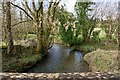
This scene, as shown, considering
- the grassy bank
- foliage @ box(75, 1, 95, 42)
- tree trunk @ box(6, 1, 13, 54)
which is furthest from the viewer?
foliage @ box(75, 1, 95, 42)

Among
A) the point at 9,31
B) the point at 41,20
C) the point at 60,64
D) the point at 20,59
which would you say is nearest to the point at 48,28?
the point at 41,20

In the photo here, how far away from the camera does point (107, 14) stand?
260 inches

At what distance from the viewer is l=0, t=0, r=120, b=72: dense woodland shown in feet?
15.8

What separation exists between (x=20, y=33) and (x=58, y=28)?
161cm

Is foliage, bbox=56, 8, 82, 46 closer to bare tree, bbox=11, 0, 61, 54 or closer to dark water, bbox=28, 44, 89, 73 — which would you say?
bare tree, bbox=11, 0, 61, 54

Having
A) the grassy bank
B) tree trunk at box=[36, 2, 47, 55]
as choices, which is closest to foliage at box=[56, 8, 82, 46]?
tree trunk at box=[36, 2, 47, 55]

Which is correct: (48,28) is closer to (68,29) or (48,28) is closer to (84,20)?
(68,29)

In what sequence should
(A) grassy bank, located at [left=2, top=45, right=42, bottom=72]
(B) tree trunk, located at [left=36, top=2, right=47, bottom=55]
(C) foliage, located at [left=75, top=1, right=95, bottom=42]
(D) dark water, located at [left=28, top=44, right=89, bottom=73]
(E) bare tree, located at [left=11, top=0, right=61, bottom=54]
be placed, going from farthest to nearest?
(C) foliage, located at [left=75, top=1, right=95, bottom=42] < (B) tree trunk, located at [left=36, top=2, right=47, bottom=55] < (E) bare tree, located at [left=11, top=0, right=61, bottom=54] < (D) dark water, located at [left=28, top=44, right=89, bottom=73] < (A) grassy bank, located at [left=2, top=45, right=42, bottom=72]

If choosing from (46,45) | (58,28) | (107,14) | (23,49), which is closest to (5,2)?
(23,49)

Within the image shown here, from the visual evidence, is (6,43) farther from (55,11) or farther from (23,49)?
(55,11)

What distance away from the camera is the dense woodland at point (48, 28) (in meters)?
4.80

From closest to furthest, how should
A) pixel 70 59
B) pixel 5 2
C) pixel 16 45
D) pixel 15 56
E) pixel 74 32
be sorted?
pixel 5 2 < pixel 15 56 < pixel 16 45 < pixel 70 59 < pixel 74 32

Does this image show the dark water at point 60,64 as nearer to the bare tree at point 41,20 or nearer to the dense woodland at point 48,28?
the dense woodland at point 48,28

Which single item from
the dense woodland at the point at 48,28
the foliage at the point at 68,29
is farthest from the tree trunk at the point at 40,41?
the foliage at the point at 68,29
